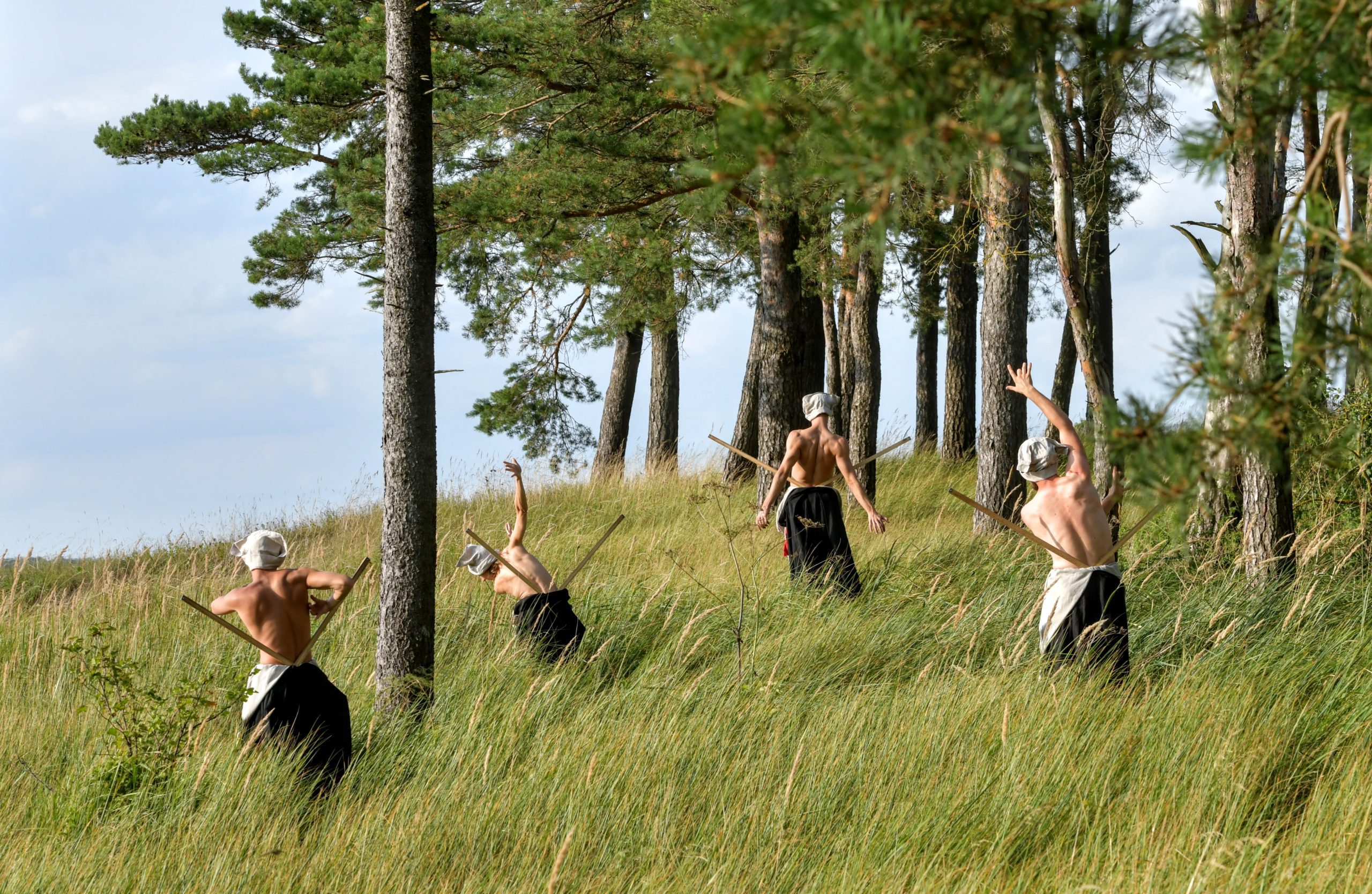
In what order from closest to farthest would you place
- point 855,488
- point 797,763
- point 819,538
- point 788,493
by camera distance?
1. point 797,763
2. point 855,488
3. point 819,538
4. point 788,493

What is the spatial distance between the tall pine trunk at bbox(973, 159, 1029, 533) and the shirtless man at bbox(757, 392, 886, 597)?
1909 millimetres

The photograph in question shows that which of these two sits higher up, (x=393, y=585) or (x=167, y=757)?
(x=393, y=585)

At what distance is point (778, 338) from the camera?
525 inches

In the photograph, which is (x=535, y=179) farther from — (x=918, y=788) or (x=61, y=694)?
(x=918, y=788)

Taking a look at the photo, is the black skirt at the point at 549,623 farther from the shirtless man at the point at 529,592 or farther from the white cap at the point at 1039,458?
the white cap at the point at 1039,458

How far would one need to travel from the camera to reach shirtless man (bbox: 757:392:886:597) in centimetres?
890

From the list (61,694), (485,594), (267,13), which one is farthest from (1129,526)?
(267,13)

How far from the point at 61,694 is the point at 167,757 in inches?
115

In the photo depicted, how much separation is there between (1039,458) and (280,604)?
4.09 m

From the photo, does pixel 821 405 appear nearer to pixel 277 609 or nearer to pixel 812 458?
pixel 812 458

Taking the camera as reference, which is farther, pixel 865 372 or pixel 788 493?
pixel 865 372

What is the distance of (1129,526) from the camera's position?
1141cm

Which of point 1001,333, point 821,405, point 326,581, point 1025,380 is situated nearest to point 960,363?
point 1001,333

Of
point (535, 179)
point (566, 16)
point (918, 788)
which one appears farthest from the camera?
point (566, 16)
